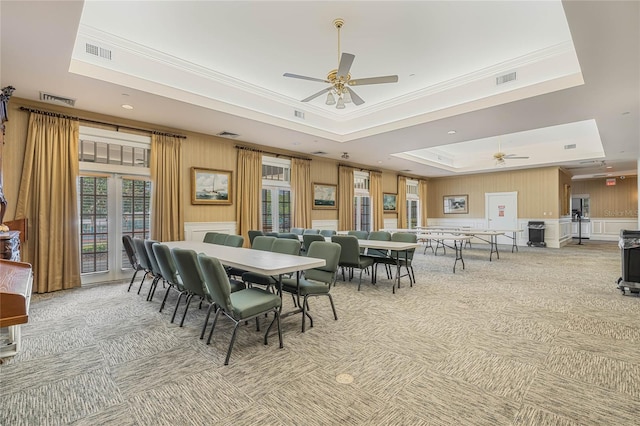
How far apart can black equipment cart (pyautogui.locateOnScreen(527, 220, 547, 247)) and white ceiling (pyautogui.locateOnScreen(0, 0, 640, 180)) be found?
490 cm

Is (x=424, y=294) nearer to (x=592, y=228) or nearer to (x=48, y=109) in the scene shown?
(x=48, y=109)

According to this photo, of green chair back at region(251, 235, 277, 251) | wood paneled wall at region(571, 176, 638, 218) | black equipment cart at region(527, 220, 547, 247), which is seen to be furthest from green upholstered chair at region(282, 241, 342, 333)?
wood paneled wall at region(571, 176, 638, 218)

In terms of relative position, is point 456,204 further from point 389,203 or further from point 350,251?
point 350,251

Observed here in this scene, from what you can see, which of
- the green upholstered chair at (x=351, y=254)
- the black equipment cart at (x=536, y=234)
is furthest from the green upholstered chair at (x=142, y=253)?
the black equipment cart at (x=536, y=234)

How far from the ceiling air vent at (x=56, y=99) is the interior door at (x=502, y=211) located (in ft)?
45.1

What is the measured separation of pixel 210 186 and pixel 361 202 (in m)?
5.75

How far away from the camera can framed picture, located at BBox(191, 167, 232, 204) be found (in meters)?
6.50

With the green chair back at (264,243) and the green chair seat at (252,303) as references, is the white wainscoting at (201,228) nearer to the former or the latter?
the green chair back at (264,243)

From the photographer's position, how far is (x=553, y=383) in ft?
7.38

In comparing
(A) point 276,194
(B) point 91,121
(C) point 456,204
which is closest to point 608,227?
(C) point 456,204

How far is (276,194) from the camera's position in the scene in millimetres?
8172

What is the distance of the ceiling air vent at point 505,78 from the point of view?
4746mm

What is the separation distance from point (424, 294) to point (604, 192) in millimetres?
15214

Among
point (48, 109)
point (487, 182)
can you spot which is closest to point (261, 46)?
point (48, 109)
